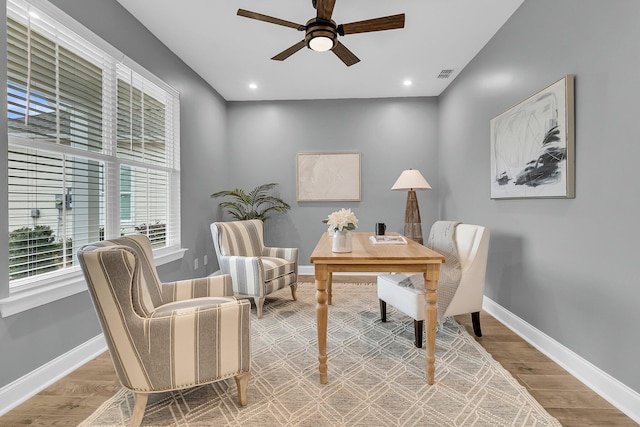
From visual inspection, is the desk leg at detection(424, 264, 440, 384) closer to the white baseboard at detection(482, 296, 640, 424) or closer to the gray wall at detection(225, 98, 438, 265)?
the white baseboard at detection(482, 296, 640, 424)

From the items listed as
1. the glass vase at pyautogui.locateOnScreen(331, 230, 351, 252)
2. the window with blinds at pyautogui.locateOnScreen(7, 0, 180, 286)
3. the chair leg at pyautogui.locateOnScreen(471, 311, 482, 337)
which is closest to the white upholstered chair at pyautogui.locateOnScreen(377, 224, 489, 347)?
the chair leg at pyautogui.locateOnScreen(471, 311, 482, 337)

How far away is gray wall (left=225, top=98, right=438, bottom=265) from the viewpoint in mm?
4492

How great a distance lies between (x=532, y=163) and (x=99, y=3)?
3508 millimetres

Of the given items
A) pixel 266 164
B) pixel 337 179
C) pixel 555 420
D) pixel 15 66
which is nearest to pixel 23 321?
pixel 15 66

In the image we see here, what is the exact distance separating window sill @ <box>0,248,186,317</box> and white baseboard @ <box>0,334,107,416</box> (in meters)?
0.39

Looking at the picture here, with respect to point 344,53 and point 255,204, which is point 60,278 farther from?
point 255,204

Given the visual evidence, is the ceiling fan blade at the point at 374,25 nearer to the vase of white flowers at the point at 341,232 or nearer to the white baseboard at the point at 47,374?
the vase of white flowers at the point at 341,232

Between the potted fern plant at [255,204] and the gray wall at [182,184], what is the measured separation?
0.32m

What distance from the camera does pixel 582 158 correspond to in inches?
73.3

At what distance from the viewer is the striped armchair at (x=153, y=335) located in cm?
137

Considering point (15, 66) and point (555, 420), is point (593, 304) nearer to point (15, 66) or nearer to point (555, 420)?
point (555, 420)

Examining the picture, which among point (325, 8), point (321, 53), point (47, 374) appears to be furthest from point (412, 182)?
point (47, 374)

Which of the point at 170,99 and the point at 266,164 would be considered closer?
the point at 170,99

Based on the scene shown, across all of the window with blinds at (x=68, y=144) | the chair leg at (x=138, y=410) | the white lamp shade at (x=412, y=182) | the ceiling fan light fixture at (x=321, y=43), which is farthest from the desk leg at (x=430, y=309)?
the window with blinds at (x=68, y=144)
